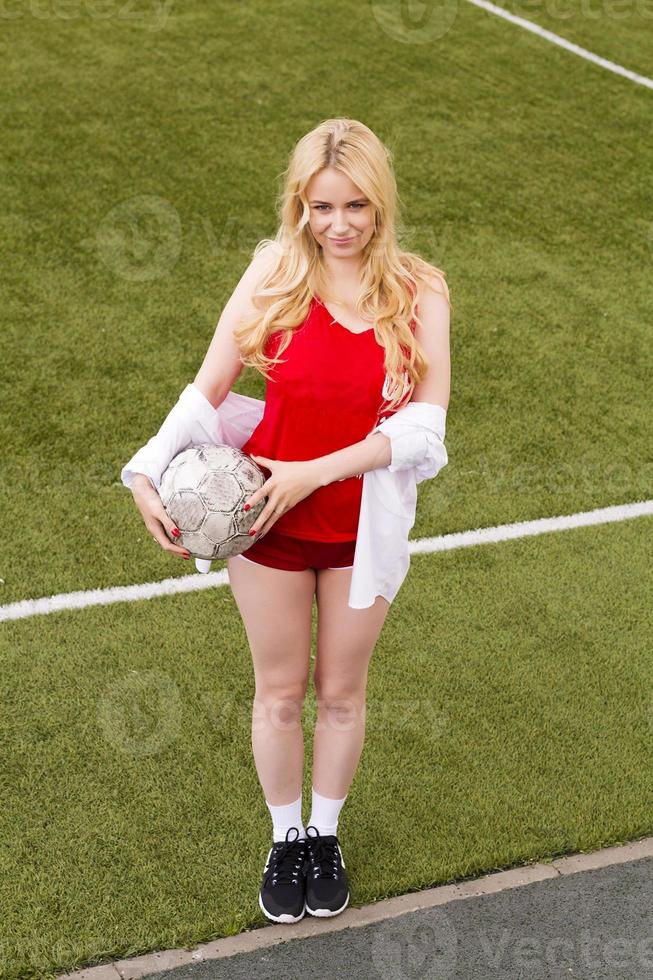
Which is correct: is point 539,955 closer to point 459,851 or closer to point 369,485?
point 459,851

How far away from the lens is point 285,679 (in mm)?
4070

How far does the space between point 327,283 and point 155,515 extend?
908mm

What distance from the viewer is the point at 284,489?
12.0 ft

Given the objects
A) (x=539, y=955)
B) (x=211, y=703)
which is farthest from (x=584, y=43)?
(x=539, y=955)

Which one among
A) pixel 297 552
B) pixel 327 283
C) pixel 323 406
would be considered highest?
pixel 327 283

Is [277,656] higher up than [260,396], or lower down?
higher up

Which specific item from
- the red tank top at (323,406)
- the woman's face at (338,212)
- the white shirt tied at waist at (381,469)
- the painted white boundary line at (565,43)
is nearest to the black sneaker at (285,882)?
the white shirt tied at waist at (381,469)
